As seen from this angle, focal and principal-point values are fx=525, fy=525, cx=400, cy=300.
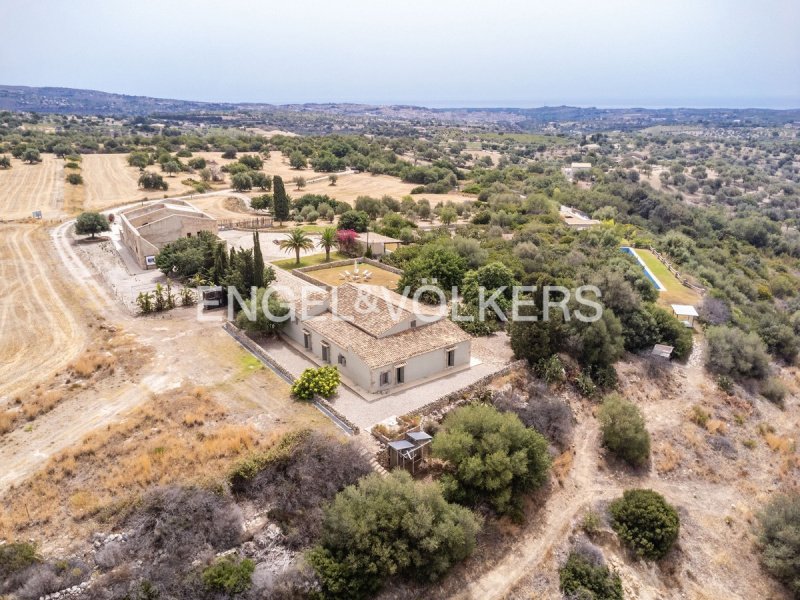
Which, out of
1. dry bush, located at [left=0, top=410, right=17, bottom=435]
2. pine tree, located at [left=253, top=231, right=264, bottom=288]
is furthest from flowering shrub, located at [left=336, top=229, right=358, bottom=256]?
dry bush, located at [left=0, top=410, right=17, bottom=435]

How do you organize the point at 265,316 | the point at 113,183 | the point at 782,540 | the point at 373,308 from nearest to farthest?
the point at 782,540, the point at 373,308, the point at 265,316, the point at 113,183

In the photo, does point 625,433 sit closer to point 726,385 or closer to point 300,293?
point 726,385

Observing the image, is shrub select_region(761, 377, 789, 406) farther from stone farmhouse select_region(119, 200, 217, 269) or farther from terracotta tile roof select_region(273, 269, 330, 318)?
stone farmhouse select_region(119, 200, 217, 269)

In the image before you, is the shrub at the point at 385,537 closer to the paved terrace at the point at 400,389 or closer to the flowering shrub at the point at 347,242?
the paved terrace at the point at 400,389

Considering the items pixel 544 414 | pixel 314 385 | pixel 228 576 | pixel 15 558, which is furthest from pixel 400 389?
pixel 15 558

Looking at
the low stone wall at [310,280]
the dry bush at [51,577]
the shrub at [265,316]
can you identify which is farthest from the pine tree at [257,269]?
the dry bush at [51,577]

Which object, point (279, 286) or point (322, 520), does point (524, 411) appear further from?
point (279, 286)
